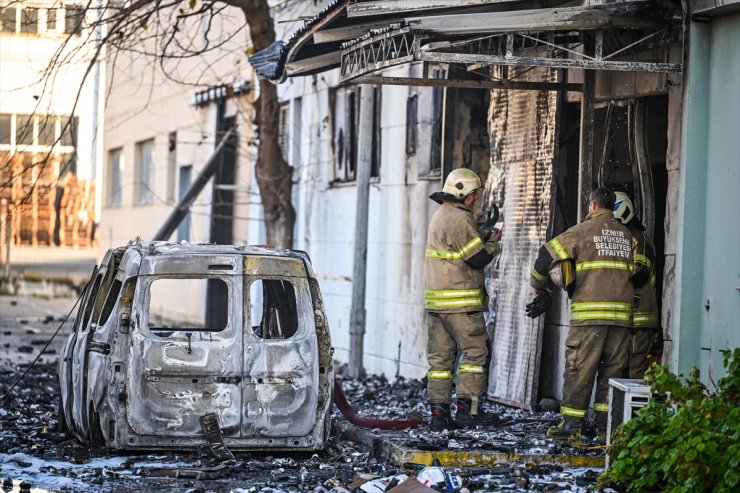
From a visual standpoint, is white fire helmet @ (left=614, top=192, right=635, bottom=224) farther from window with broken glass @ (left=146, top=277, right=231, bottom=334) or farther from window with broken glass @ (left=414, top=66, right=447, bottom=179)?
window with broken glass @ (left=146, top=277, right=231, bottom=334)

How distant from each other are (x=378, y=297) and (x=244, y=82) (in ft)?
22.9

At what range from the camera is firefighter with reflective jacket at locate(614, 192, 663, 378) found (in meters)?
11.4

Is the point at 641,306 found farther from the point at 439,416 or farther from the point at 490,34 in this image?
the point at 490,34

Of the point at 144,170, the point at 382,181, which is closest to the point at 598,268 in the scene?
the point at 382,181

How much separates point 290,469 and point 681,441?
3485 mm

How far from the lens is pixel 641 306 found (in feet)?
37.6

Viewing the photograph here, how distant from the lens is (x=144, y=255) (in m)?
10.9

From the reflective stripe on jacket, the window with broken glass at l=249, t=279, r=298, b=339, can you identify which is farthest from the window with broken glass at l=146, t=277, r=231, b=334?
the reflective stripe on jacket

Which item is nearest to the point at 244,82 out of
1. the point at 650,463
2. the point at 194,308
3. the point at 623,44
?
the point at 194,308

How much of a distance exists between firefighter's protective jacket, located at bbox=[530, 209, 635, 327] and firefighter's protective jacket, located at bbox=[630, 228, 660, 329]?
373mm

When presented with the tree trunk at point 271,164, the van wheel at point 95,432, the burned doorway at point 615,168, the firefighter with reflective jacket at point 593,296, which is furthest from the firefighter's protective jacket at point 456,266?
the tree trunk at point 271,164

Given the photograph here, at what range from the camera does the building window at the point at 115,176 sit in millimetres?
34844

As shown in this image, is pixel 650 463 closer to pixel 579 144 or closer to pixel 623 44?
pixel 623 44

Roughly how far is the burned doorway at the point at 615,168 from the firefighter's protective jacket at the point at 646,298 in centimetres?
85
